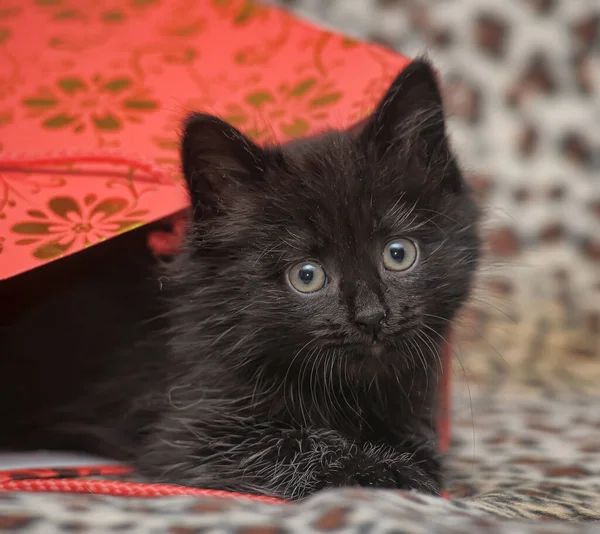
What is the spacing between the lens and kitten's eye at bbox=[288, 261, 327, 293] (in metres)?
1.37

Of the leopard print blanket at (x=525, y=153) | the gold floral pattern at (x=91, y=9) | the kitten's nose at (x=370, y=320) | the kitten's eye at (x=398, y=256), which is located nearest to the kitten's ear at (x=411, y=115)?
the kitten's eye at (x=398, y=256)

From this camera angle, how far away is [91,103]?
1.77 m

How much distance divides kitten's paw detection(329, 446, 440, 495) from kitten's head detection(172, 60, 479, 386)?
0.15 meters

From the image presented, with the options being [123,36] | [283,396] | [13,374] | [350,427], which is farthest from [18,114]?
[350,427]

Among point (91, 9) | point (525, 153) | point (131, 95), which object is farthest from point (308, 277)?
point (525, 153)

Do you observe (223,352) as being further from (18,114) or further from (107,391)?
(18,114)

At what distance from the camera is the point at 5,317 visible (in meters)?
1.75

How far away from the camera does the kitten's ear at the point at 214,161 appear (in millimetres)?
1418

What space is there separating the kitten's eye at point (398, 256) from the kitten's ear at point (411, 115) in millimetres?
190

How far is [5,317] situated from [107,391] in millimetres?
Answer: 283

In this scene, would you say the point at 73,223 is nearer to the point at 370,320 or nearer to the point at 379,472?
the point at 370,320

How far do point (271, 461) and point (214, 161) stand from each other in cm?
54

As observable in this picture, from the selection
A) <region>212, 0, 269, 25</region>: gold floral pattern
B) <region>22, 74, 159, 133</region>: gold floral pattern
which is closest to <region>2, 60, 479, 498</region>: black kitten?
<region>22, 74, 159, 133</region>: gold floral pattern

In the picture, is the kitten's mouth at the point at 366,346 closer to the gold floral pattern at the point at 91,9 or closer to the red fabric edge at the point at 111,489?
the red fabric edge at the point at 111,489
